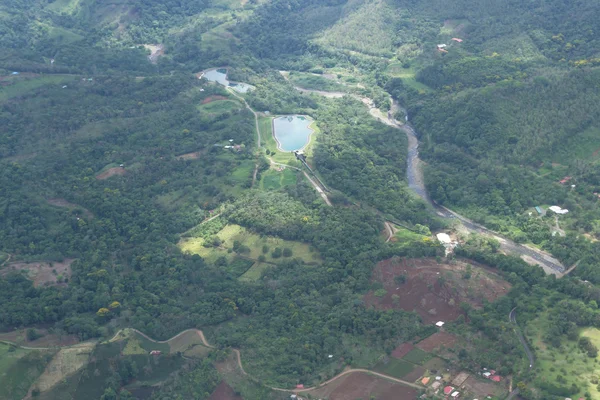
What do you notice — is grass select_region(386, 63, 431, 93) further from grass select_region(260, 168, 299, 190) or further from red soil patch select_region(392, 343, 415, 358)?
red soil patch select_region(392, 343, 415, 358)

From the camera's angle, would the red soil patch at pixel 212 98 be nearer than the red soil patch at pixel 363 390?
No

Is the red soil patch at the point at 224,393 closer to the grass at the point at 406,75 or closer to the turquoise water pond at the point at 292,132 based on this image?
the turquoise water pond at the point at 292,132

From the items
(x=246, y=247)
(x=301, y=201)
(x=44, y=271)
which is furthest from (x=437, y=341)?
(x=44, y=271)

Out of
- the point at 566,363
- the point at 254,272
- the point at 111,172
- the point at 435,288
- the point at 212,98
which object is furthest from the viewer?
the point at 212,98

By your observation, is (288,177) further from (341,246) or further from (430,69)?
(430,69)

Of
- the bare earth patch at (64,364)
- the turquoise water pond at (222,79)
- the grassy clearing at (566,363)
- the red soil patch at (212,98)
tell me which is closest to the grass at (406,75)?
the turquoise water pond at (222,79)

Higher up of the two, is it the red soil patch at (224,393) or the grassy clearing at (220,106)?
the red soil patch at (224,393)

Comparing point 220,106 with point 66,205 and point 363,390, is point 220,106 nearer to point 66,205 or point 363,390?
point 66,205
